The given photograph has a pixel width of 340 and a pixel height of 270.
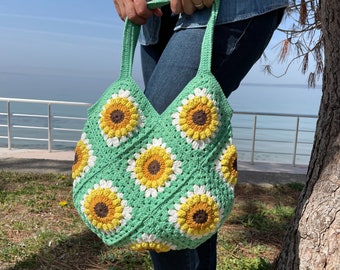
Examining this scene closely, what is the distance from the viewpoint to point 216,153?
2.97ft

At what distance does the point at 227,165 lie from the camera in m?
0.91

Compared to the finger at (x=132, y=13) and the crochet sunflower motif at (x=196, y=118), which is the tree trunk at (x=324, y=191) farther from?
the finger at (x=132, y=13)

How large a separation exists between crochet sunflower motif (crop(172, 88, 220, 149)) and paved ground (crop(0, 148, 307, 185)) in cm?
348

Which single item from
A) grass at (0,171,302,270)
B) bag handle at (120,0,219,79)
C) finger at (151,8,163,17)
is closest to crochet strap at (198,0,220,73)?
bag handle at (120,0,219,79)

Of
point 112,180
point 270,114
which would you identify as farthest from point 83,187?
point 270,114

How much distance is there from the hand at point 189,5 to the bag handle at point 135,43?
0.05 ft

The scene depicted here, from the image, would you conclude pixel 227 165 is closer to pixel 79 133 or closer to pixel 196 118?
pixel 196 118

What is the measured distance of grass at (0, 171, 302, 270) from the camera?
219 cm

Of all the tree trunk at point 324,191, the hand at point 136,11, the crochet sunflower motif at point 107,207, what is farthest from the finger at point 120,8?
the tree trunk at point 324,191

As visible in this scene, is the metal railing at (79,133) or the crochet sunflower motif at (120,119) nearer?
the crochet sunflower motif at (120,119)

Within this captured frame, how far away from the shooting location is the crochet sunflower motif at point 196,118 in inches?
34.9

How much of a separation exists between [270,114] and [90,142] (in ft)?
17.9

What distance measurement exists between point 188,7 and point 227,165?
1.22ft

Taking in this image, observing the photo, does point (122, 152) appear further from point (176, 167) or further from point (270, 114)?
point (270, 114)
